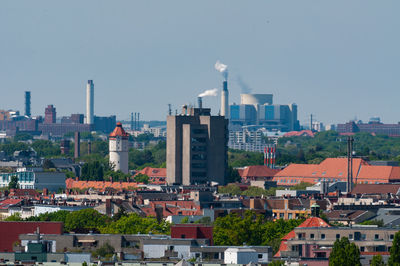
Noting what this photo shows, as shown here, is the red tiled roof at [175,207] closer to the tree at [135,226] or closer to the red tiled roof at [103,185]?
the tree at [135,226]

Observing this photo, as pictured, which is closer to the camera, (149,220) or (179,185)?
(149,220)

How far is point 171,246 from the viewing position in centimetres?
7944

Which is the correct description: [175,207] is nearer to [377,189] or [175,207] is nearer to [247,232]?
[247,232]

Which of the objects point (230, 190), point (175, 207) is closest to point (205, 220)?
point (175, 207)

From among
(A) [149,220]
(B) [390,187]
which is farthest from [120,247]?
(B) [390,187]

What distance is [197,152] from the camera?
647 ft

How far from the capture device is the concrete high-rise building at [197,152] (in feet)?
643

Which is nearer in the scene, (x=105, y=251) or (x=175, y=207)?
(x=105, y=251)

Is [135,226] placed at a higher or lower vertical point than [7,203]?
lower

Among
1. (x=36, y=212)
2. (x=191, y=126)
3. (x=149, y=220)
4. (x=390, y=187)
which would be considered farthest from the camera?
(x=191, y=126)

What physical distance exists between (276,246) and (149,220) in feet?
65.3

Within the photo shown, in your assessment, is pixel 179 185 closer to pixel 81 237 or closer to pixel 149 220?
pixel 149 220

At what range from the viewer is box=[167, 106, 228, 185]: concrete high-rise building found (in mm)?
196125

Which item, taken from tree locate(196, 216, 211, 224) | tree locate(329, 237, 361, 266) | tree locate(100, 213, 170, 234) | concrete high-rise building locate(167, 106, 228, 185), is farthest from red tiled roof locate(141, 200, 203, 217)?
concrete high-rise building locate(167, 106, 228, 185)
